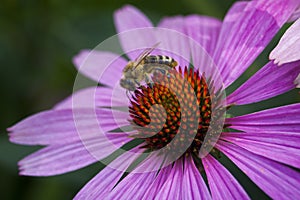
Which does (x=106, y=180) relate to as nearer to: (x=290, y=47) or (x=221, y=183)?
(x=221, y=183)

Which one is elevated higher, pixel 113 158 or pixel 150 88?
pixel 150 88

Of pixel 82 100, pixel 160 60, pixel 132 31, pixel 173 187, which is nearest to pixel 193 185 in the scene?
pixel 173 187

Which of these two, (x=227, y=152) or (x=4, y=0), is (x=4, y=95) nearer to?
(x=4, y=0)

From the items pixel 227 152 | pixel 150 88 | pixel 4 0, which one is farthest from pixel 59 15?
pixel 227 152

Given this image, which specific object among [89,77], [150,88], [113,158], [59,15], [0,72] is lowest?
[113,158]

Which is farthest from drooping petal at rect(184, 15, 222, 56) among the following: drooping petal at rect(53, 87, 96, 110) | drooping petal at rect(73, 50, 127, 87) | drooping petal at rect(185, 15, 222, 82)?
drooping petal at rect(53, 87, 96, 110)

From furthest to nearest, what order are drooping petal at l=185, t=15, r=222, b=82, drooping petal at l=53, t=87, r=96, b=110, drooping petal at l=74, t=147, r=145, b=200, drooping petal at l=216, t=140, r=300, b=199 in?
1. drooping petal at l=53, t=87, r=96, b=110
2. drooping petal at l=185, t=15, r=222, b=82
3. drooping petal at l=74, t=147, r=145, b=200
4. drooping petal at l=216, t=140, r=300, b=199

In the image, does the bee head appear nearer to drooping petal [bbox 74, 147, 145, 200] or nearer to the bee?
the bee
